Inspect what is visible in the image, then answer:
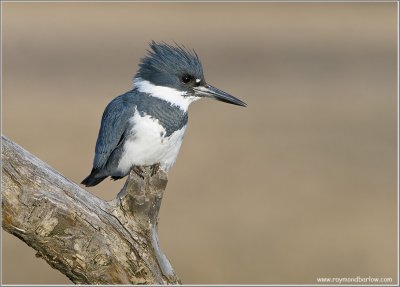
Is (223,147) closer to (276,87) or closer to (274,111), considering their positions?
(274,111)

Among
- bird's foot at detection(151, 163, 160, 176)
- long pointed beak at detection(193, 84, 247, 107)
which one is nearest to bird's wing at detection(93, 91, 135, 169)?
bird's foot at detection(151, 163, 160, 176)

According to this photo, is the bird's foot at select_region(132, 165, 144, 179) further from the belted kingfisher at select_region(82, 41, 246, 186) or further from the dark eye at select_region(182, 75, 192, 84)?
the dark eye at select_region(182, 75, 192, 84)

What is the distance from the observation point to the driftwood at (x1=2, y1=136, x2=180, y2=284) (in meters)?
3.20

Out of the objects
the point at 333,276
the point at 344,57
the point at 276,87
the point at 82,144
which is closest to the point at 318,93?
the point at 276,87

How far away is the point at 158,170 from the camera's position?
149 inches

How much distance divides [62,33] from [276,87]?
602cm

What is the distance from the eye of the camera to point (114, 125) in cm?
419

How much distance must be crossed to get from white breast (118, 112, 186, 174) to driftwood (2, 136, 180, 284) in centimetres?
68

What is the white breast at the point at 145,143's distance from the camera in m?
4.11

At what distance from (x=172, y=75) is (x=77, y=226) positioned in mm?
1292

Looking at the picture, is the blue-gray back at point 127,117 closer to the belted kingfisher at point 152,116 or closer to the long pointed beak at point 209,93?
the belted kingfisher at point 152,116

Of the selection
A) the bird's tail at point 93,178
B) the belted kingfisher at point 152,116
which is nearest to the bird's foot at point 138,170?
the belted kingfisher at point 152,116

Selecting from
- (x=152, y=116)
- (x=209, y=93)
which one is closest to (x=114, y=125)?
(x=152, y=116)

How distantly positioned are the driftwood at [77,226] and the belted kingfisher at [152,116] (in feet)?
1.90
